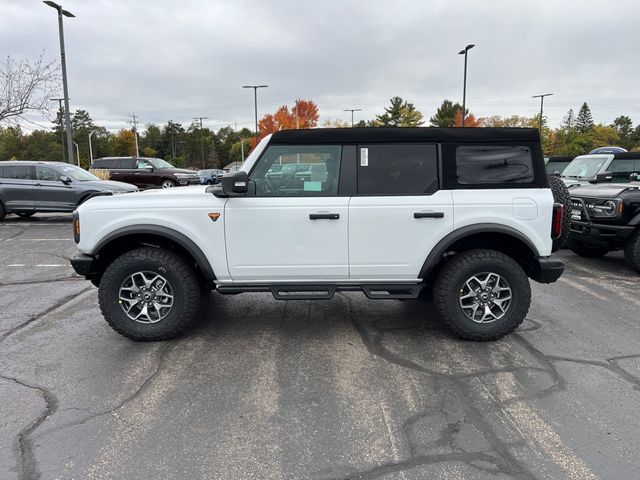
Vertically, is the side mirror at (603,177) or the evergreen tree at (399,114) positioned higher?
the evergreen tree at (399,114)

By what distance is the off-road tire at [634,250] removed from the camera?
22.6 ft

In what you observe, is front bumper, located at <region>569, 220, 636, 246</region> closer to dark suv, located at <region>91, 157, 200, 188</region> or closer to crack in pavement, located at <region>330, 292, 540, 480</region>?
crack in pavement, located at <region>330, 292, 540, 480</region>

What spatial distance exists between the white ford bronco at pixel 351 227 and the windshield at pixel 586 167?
9086 millimetres

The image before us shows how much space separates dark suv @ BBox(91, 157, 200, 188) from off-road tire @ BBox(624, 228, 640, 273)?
18337mm

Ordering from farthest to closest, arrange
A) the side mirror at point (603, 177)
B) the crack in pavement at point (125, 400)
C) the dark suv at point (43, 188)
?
the dark suv at point (43, 188)
the side mirror at point (603, 177)
the crack in pavement at point (125, 400)

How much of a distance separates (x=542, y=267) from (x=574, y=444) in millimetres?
1803

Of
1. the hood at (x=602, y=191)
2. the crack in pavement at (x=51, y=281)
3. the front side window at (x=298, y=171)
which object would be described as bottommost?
the crack in pavement at (x=51, y=281)

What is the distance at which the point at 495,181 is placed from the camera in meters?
4.25

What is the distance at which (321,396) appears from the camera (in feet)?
11.1

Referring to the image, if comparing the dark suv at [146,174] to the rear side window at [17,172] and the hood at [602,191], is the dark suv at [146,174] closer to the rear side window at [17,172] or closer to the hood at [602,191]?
the rear side window at [17,172]

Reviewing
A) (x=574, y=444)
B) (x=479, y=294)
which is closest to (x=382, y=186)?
(x=479, y=294)

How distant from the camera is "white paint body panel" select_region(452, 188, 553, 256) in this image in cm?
414

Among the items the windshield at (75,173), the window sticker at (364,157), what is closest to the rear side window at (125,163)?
the windshield at (75,173)

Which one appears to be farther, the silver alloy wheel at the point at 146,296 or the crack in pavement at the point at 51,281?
the crack in pavement at the point at 51,281
